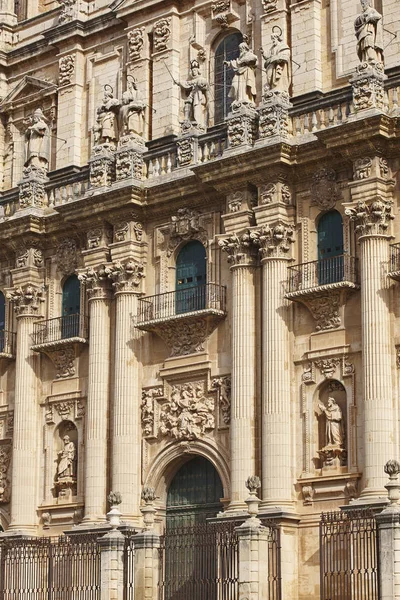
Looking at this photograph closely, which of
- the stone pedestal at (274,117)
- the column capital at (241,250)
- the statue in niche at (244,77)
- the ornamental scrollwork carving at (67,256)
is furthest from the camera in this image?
the ornamental scrollwork carving at (67,256)

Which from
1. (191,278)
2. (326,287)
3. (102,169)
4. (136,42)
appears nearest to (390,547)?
(326,287)

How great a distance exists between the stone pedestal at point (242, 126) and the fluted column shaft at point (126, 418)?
4955 millimetres

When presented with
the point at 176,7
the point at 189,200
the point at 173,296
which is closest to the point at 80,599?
the point at 173,296

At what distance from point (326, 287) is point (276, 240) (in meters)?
1.99

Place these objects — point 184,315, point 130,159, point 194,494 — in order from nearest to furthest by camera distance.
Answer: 1. point 184,315
2. point 194,494
3. point 130,159

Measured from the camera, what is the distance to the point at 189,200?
117 feet

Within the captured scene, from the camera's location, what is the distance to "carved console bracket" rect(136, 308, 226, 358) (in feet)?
113

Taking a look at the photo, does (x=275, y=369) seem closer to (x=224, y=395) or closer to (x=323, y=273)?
(x=224, y=395)

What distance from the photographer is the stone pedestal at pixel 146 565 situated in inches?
1183

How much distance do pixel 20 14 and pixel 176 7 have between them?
24.1 ft

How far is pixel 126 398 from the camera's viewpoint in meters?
35.6

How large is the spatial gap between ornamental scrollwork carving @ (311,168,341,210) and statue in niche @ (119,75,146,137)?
6045 millimetres

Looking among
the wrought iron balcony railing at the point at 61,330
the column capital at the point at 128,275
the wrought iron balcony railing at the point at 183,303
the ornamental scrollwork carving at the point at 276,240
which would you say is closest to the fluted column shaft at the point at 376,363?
the ornamental scrollwork carving at the point at 276,240

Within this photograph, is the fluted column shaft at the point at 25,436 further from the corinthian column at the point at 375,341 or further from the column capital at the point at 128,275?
the corinthian column at the point at 375,341
